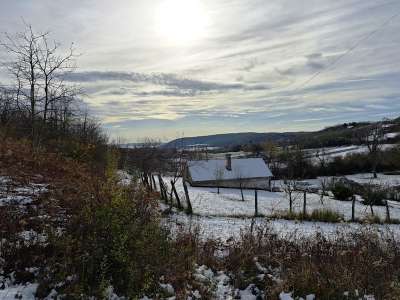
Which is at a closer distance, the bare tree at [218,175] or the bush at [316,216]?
the bush at [316,216]

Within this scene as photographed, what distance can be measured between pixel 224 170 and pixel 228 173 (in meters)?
0.72

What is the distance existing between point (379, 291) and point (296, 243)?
8.12 ft

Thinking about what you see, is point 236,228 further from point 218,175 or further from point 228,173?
point 228,173

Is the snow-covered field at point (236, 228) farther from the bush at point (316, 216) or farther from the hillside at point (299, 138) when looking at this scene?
the hillside at point (299, 138)

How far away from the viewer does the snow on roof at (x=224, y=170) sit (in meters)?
49.6

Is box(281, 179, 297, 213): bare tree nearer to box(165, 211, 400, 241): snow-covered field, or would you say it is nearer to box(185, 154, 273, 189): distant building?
box(165, 211, 400, 241): snow-covered field

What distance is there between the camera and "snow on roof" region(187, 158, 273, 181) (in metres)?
49.6

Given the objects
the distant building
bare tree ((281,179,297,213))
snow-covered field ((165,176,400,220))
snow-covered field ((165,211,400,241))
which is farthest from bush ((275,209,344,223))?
the distant building

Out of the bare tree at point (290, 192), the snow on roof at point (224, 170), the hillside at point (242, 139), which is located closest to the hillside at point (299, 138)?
the hillside at point (242, 139)

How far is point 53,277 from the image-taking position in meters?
5.70

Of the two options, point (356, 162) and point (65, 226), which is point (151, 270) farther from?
point (356, 162)

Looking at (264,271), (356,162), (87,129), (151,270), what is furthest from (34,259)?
(356,162)

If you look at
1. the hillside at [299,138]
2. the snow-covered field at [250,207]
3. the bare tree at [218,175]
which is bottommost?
the snow-covered field at [250,207]

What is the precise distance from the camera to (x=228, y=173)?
51125 mm
